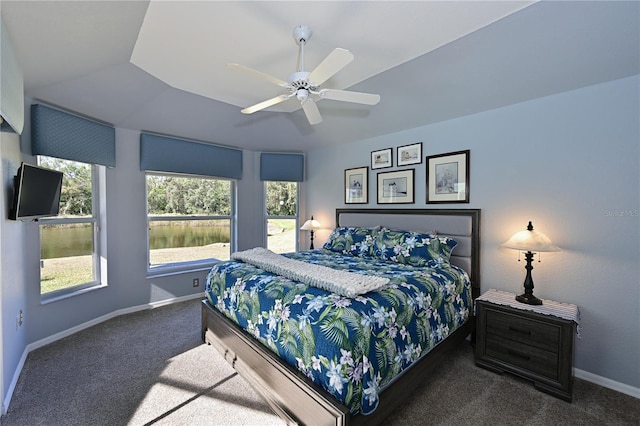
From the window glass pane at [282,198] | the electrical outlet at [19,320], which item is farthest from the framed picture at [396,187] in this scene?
the electrical outlet at [19,320]

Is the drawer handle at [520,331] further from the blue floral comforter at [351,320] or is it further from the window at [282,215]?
the window at [282,215]

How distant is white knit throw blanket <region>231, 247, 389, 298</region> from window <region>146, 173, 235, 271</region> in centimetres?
205

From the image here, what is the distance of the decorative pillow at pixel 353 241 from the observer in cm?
346

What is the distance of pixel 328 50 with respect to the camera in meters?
2.43

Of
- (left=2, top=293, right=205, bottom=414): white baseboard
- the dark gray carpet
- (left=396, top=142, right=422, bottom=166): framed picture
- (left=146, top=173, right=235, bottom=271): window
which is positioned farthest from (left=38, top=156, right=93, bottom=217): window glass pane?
(left=396, top=142, right=422, bottom=166): framed picture

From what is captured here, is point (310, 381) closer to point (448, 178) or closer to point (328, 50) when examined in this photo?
point (328, 50)

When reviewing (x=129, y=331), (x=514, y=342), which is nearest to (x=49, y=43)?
(x=129, y=331)

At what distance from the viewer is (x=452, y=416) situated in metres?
1.90

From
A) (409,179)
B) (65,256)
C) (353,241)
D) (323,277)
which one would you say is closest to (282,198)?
(353,241)

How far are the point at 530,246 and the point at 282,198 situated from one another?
3.78m

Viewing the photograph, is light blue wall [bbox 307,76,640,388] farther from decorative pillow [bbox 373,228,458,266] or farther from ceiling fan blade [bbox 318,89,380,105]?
ceiling fan blade [bbox 318,89,380,105]

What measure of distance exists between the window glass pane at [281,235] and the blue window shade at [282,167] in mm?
790

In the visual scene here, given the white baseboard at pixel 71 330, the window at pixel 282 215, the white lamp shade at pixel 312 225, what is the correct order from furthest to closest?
the window at pixel 282 215
the white lamp shade at pixel 312 225
the white baseboard at pixel 71 330

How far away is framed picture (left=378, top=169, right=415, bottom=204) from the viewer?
12.0 feet
